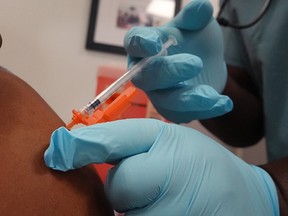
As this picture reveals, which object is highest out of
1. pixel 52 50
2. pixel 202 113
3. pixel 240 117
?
pixel 52 50

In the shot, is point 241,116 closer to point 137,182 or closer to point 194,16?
point 194,16

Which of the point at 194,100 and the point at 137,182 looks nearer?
the point at 137,182

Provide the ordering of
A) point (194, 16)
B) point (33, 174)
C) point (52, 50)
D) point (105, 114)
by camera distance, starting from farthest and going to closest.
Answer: point (52, 50) → point (194, 16) → point (105, 114) → point (33, 174)

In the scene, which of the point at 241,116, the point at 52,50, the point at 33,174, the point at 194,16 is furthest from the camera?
the point at 52,50

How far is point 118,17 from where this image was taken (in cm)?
140

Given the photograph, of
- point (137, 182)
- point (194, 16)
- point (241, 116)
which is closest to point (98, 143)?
point (137, 182)

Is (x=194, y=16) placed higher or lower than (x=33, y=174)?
higher

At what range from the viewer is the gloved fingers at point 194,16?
2.34ft

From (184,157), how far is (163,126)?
56mm

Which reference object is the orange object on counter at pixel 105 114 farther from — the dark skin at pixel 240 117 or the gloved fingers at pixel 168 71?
the dark skin at pixel 240 117

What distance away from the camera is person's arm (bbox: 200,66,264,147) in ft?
3.26

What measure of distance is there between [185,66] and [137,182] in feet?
0.85

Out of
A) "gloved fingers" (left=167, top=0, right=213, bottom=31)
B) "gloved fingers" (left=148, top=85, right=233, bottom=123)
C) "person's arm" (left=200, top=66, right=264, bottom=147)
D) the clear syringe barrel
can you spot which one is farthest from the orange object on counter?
"person's arm" (left=200, top=66, right=264, bottom=147)

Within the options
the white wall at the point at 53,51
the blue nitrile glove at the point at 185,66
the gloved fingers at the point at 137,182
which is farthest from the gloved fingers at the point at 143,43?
the white wall at the point at 53,51
